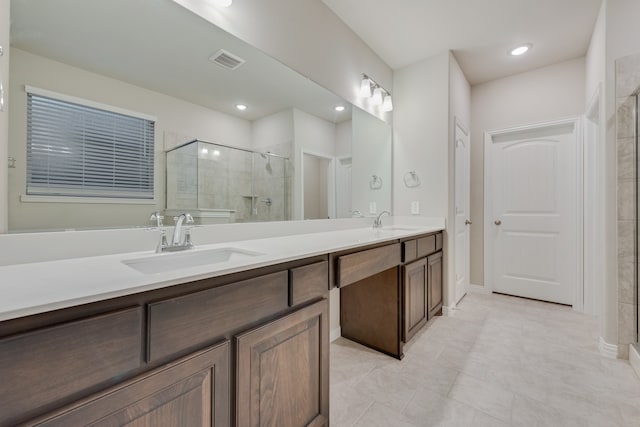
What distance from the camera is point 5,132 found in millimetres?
909

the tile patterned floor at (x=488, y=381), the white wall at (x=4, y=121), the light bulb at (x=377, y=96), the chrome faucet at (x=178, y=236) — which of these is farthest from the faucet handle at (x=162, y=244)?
A: the light bulb at (x=377, y=96)

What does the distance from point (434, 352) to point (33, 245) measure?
2.23 metres

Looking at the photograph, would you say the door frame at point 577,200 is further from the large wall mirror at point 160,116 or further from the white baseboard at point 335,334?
the large wall mirror at point 160,116

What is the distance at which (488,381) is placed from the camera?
5.30 feet

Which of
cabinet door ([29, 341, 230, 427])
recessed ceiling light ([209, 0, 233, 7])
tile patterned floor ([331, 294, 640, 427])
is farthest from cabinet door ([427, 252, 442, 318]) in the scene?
recessed ceiling light ([209, 0, 233, 7])

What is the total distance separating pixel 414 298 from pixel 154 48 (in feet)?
6.96

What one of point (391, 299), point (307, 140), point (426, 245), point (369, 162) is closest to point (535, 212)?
point (426, 245)

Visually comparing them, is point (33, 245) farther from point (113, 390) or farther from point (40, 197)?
point (113, 390)

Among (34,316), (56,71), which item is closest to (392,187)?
(56,71)

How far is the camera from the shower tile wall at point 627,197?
1791 millimetres

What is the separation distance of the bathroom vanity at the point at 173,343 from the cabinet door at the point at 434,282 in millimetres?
1234

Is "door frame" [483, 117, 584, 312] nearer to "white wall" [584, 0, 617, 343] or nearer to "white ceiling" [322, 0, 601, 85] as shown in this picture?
"white wall" [584, 0, 617, 343]

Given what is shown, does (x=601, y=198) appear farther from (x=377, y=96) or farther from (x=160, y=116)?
(x=160, y=116)

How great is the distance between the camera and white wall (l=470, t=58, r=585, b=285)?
9.24 ft
